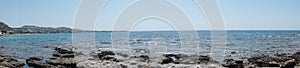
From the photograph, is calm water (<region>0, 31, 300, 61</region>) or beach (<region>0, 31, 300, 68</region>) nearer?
beach (<region>0, 31, 300, 68</region>)

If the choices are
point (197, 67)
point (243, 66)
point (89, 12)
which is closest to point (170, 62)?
point (197, 67)

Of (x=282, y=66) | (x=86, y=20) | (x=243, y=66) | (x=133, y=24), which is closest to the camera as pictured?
(x=282, y=66)

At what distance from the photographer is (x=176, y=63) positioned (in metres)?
29.7

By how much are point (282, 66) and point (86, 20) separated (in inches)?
634

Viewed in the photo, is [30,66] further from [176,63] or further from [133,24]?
[176,63]

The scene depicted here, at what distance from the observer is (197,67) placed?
1056 inches

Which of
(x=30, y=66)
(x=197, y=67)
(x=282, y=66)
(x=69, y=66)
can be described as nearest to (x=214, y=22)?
(x=197, y=67)

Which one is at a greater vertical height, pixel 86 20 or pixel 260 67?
pixel 86 20

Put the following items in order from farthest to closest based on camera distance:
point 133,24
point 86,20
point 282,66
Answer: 1. point 133,24
2. point 86,20
3. point 282,66

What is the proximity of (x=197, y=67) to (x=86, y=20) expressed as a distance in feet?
33.4

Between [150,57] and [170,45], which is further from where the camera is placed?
[170,45]

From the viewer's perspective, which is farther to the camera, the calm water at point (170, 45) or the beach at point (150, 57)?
the calm water at point (170, 45)

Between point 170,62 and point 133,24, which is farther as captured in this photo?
point 133,24

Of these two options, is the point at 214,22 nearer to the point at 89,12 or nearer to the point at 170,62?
the point at 170,62
